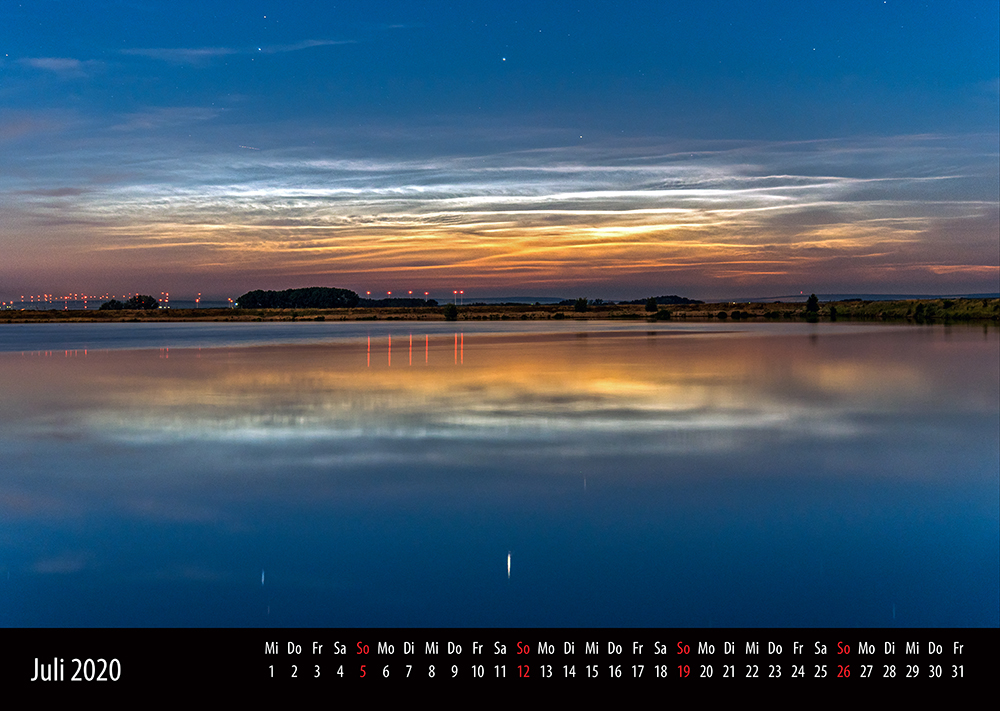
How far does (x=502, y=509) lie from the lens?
7.59 meters

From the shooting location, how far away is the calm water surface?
18.0 ft

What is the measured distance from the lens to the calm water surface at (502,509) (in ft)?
18.0

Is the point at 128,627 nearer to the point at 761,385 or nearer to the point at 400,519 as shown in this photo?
the point at 400,519

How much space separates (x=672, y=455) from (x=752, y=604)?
458 centimetres

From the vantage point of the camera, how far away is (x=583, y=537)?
6.73m

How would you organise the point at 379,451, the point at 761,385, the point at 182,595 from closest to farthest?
the point at 182,595 → the point at 379,451 → the point at 761,385

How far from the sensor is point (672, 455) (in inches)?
392

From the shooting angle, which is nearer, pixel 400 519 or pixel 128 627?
pixel 128 627

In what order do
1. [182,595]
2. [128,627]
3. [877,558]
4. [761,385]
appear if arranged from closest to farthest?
[128,627], [182,595], [877,558], [761,385]

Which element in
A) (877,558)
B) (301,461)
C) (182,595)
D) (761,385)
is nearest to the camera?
(182,595)
